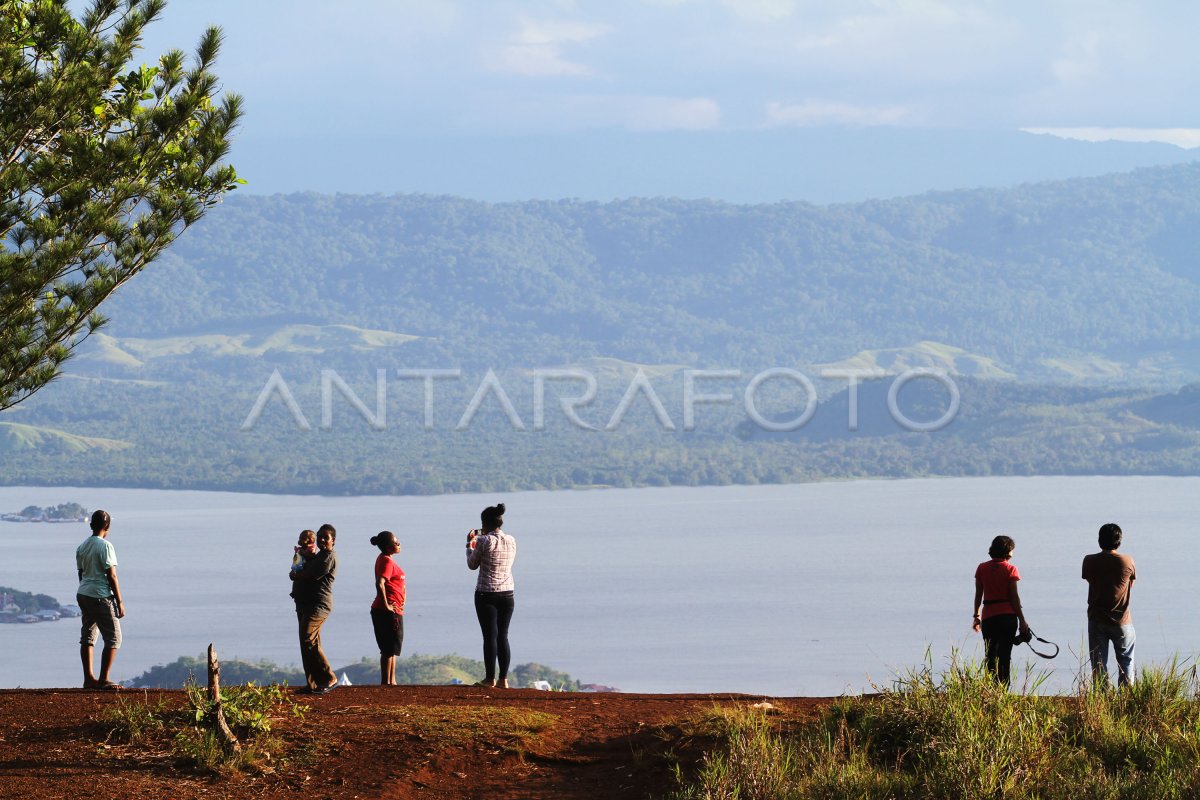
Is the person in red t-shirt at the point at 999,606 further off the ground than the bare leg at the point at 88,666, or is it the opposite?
the person in red t-shirt at the point at 999,606

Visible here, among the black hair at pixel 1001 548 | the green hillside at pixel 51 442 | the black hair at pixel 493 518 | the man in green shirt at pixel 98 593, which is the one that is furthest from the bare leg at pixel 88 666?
the green hillside at pixel 51 442

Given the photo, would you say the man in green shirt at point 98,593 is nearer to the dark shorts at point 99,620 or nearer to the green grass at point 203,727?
the dark shorts at point 99,620

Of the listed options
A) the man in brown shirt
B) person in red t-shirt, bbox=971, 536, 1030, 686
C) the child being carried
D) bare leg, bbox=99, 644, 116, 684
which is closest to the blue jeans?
the man in brown shirt

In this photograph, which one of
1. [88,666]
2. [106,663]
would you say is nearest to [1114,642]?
[106,663]

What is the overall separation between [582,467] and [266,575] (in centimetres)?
6585

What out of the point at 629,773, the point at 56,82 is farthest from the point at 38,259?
the point at 629,773

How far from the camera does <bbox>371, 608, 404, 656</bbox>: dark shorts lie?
978 centimetres

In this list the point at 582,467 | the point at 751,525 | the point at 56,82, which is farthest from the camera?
the point at 582,467

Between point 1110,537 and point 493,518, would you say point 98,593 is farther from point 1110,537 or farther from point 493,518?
point 1110,537

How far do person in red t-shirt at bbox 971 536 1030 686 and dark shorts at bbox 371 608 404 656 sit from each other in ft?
11.5

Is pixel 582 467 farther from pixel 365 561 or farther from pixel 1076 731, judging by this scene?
pixel 1076 731

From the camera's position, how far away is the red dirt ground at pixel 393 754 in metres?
7.65

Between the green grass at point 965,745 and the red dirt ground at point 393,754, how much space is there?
1.27ft

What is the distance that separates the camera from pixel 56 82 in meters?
9.51
